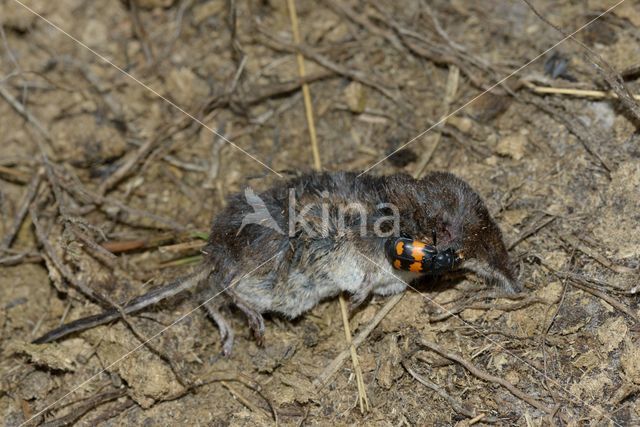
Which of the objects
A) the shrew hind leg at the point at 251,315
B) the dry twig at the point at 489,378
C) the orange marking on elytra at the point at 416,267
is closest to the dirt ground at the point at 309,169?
the dry twig at the point at 489,378

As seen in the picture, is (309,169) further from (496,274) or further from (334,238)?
(496,274)

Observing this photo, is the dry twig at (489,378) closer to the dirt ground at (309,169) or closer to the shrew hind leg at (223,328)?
the dirt ground at (309,169)

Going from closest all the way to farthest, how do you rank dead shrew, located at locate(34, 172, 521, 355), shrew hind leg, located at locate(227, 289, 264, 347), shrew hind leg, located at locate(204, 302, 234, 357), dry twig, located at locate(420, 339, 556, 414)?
1. dry twig, located at locate(420, 339, 556, 414)
2. dead shrew, located at locate(34, 172, 521, 355)
3. shrew hind leg, located at locate(227, 289, 264, 347)
4. shrew hind leg, located at locate(204, 302, 234, 357)

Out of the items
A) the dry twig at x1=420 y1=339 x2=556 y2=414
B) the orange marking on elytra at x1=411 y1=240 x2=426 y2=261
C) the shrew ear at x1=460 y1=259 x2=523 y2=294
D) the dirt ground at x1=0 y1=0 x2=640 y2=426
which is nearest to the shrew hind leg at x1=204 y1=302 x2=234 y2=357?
the dirt ground at x1=0 y1=0 x2=640 y2=426

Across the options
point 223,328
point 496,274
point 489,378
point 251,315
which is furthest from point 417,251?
point 223,328

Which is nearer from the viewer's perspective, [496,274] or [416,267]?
[416,267]

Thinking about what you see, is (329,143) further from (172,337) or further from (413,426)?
(413,426)

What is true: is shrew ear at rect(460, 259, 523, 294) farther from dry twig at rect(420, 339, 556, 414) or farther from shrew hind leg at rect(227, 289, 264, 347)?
shrew hind leg at rect(227, 289, 264, 347)
